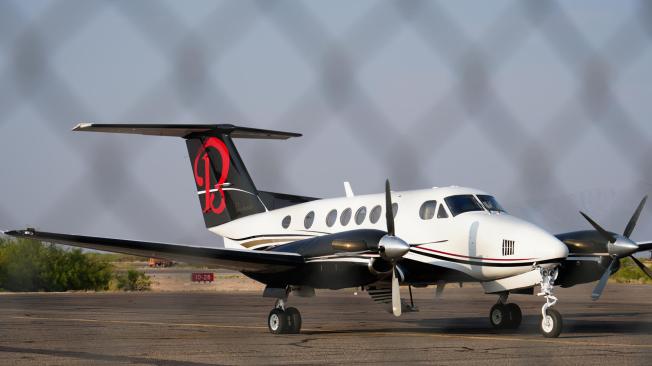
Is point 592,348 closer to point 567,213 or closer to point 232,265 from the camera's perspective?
point 232,265

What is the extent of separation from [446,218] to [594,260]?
10.3 feet

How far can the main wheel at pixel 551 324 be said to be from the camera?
15.0 meters

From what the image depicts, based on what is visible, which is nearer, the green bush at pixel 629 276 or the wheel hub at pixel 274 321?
the wheel hub at pixel 274 321

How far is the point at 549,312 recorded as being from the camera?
599 inches

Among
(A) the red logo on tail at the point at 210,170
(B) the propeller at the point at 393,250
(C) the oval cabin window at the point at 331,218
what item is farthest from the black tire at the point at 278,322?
(A) the red logo on tail at the point at 210,170

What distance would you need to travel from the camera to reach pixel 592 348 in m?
13.4

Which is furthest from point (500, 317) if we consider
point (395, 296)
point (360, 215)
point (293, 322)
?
point (293, 322)

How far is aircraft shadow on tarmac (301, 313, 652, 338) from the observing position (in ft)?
55.6

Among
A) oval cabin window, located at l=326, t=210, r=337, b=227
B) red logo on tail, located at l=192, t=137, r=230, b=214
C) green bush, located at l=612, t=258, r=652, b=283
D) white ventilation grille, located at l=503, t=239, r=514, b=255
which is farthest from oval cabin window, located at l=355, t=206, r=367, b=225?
Result: green bush, located at l=612, t=258, r=652, b=283

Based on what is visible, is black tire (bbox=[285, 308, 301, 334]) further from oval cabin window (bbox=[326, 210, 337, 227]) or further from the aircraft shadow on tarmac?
oval cabin window (bbox=[326, 210, 337, 227])

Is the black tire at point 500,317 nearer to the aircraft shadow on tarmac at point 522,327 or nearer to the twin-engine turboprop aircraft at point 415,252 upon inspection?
the twin-engine turboprop aircraft at point 415,252

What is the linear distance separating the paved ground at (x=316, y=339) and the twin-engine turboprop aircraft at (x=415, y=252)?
2.93 ft

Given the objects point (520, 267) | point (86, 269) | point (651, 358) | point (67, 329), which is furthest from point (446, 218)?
point (86, 269)

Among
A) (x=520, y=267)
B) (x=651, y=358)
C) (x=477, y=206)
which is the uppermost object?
(x=477, y=206)
